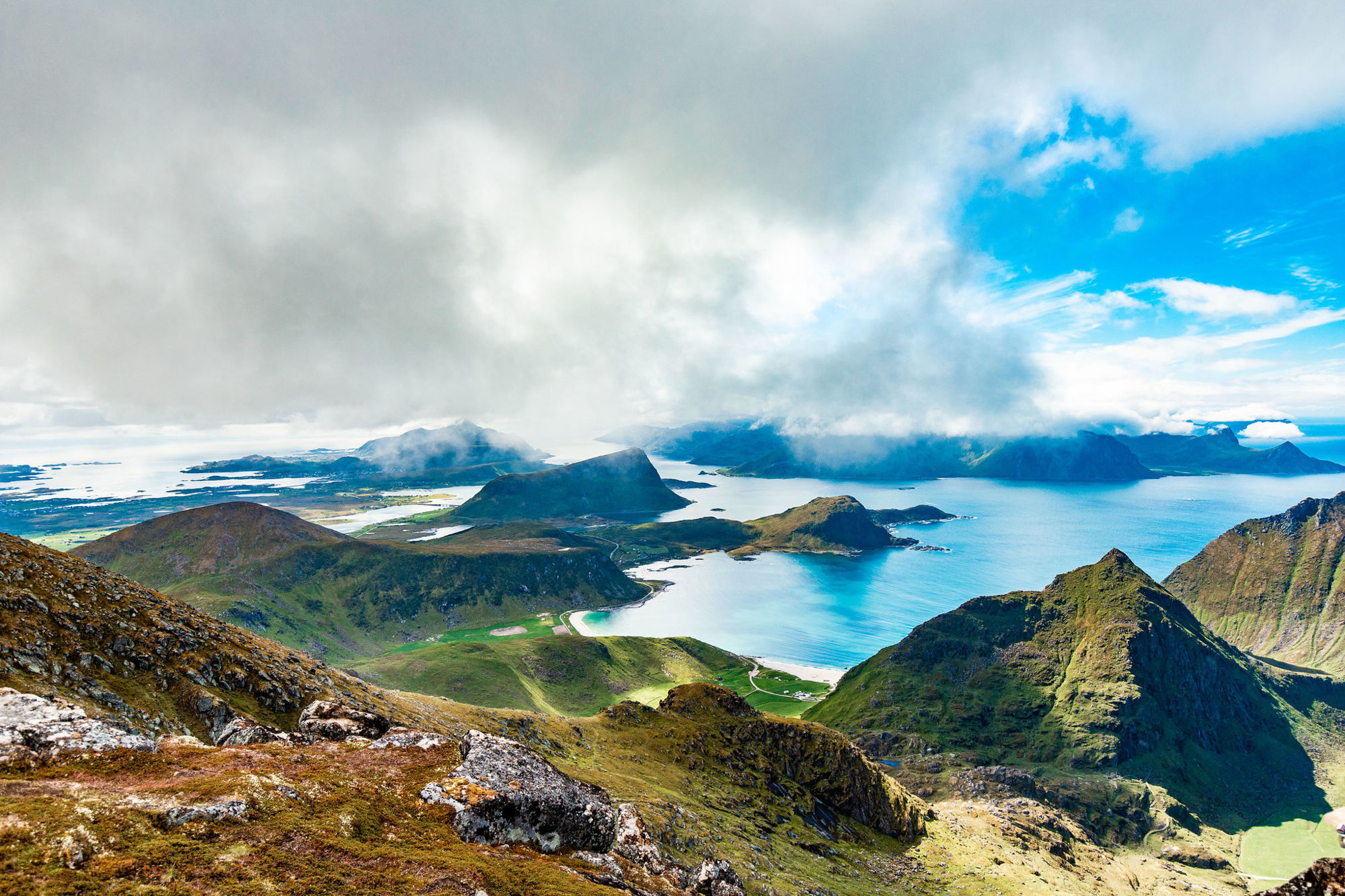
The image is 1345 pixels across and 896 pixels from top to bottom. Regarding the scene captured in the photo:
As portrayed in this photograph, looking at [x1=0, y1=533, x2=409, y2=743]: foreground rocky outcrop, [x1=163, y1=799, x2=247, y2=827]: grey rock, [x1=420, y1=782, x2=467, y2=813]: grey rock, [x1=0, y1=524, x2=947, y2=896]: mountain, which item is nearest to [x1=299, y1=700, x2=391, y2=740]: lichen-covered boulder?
[x1=0, y1=524, x2=947, y2=896]: mountain

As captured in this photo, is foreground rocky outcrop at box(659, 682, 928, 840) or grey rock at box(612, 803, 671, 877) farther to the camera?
foreground rocky outcrop at box(659, 682, 928, 840)

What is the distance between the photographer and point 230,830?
1859cm

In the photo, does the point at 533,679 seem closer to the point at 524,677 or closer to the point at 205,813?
the point at 524,677

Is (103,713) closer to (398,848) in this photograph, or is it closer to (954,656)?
(398,848)

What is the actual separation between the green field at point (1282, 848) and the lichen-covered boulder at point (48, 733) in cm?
19011

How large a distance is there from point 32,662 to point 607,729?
7641cm

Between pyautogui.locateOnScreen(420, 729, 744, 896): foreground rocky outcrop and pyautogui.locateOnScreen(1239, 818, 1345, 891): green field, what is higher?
pyautogui.locateOnScreen(420, 729, 744, 896): foreground rocky outcrop

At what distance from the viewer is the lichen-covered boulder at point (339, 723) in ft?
109

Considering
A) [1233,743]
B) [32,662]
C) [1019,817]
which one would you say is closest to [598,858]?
[32,662]

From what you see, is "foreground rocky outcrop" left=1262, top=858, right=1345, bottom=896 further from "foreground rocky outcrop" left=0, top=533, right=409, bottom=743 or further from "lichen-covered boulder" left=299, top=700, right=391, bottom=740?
"foreground rocky outcrop" left=0, top=533, right=409, bottom=743

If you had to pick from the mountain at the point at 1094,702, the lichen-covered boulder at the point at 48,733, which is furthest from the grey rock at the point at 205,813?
the mountain at the point at 1094,702

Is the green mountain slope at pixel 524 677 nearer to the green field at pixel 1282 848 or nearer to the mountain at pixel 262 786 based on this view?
the mountain at pixel 262 786

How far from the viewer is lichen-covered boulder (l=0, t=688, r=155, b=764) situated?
20.8m

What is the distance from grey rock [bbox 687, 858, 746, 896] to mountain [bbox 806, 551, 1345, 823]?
458 feet
